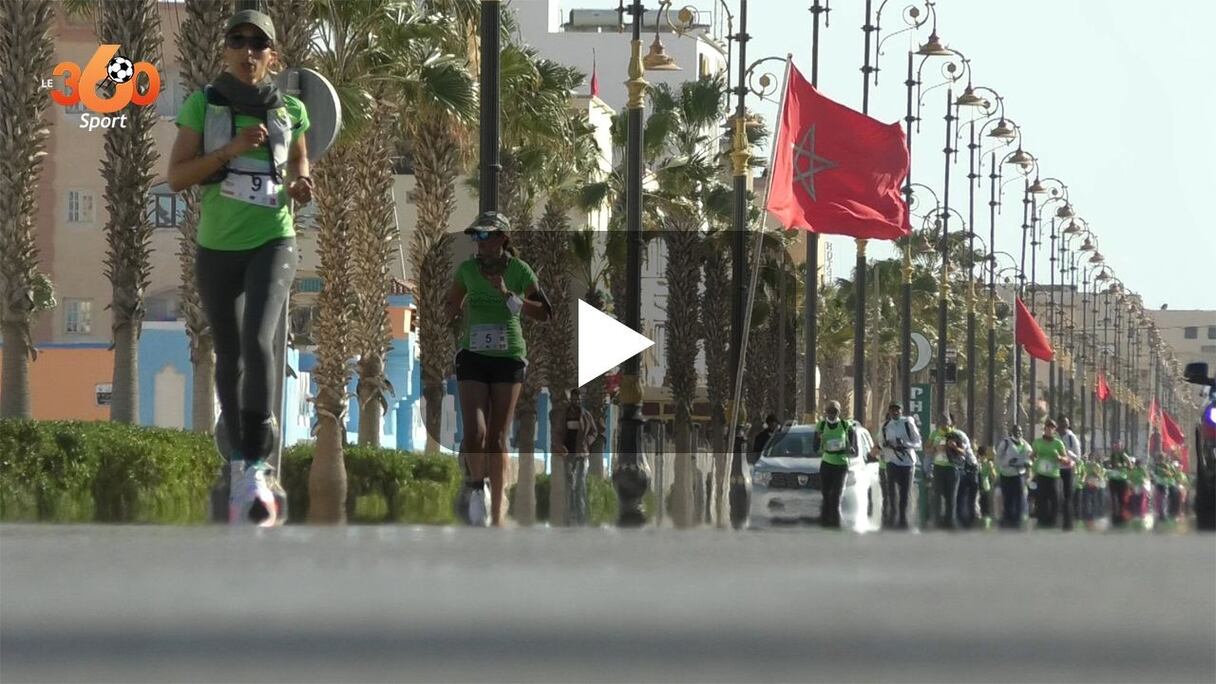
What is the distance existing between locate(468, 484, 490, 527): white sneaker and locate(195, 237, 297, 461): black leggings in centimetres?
295

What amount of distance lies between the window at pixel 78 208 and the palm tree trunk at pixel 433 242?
110 feet

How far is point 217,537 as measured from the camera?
5.04 m

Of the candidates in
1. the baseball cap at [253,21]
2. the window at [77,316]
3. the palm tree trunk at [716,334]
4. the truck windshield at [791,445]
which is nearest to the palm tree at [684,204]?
the palm tree trunk at [716,334]

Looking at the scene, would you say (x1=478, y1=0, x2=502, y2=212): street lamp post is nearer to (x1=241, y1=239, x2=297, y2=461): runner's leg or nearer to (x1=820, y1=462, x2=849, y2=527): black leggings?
(x1=820, y1=462, x2=849, y2=527): black leggings

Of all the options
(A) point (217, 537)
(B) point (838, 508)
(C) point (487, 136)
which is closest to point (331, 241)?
(B) point (838, 508)

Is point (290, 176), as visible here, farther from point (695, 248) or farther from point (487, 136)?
point (695, 248)

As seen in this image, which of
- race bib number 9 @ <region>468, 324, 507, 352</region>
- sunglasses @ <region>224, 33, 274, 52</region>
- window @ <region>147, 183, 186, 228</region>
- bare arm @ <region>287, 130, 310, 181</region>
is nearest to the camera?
sunglasses @ <region>224, 33, 274, 52</region>

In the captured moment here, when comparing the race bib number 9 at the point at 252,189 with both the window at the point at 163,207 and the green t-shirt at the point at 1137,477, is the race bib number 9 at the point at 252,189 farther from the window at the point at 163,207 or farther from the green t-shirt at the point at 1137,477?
the window at the point at 163,207

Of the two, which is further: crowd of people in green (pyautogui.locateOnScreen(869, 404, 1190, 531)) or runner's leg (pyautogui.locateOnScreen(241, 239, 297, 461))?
crowd of people in green (pyautogui.locateOnScreen(869, 404, 1190, 531))

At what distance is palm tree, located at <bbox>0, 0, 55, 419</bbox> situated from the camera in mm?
26359

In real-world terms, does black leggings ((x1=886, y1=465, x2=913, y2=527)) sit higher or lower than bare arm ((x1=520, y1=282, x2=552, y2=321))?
lower

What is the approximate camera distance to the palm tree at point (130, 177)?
26.6m

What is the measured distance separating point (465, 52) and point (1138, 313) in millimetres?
112459

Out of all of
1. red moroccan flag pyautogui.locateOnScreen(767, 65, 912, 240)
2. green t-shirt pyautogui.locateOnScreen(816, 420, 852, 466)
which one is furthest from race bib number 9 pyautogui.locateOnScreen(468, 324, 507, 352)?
red moroccan flag pyautogui.locateOnScreen(767, 65, 912, 240)
